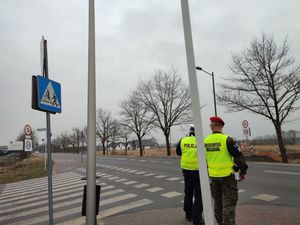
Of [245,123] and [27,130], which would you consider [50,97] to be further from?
[245,123]

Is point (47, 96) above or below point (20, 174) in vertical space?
above

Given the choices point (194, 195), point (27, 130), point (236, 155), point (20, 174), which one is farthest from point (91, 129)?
point (20, 174)

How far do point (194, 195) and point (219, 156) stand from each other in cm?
168

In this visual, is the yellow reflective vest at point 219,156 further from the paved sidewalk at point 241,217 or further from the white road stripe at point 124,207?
the white road stripe at point 124,207

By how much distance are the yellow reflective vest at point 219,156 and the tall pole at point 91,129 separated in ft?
6.14

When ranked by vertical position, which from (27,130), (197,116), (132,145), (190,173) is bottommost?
(190,173)

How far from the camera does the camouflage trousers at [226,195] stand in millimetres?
4602

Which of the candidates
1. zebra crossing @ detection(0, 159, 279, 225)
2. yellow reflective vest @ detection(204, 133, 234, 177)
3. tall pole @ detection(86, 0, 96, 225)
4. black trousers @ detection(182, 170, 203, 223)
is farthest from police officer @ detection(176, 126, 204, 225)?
tall pole @ detection(86, 0, 96, 225)

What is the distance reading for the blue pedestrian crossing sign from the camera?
455 cm

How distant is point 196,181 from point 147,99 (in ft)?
128

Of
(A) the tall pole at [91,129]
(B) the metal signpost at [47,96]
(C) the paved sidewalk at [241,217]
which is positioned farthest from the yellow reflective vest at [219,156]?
(B) the metal signpost at [47,96]

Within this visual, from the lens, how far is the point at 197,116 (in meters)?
2.89

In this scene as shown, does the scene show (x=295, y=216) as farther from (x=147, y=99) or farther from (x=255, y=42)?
(x=147, y=99)

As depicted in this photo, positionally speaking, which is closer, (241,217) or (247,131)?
(241,217)
